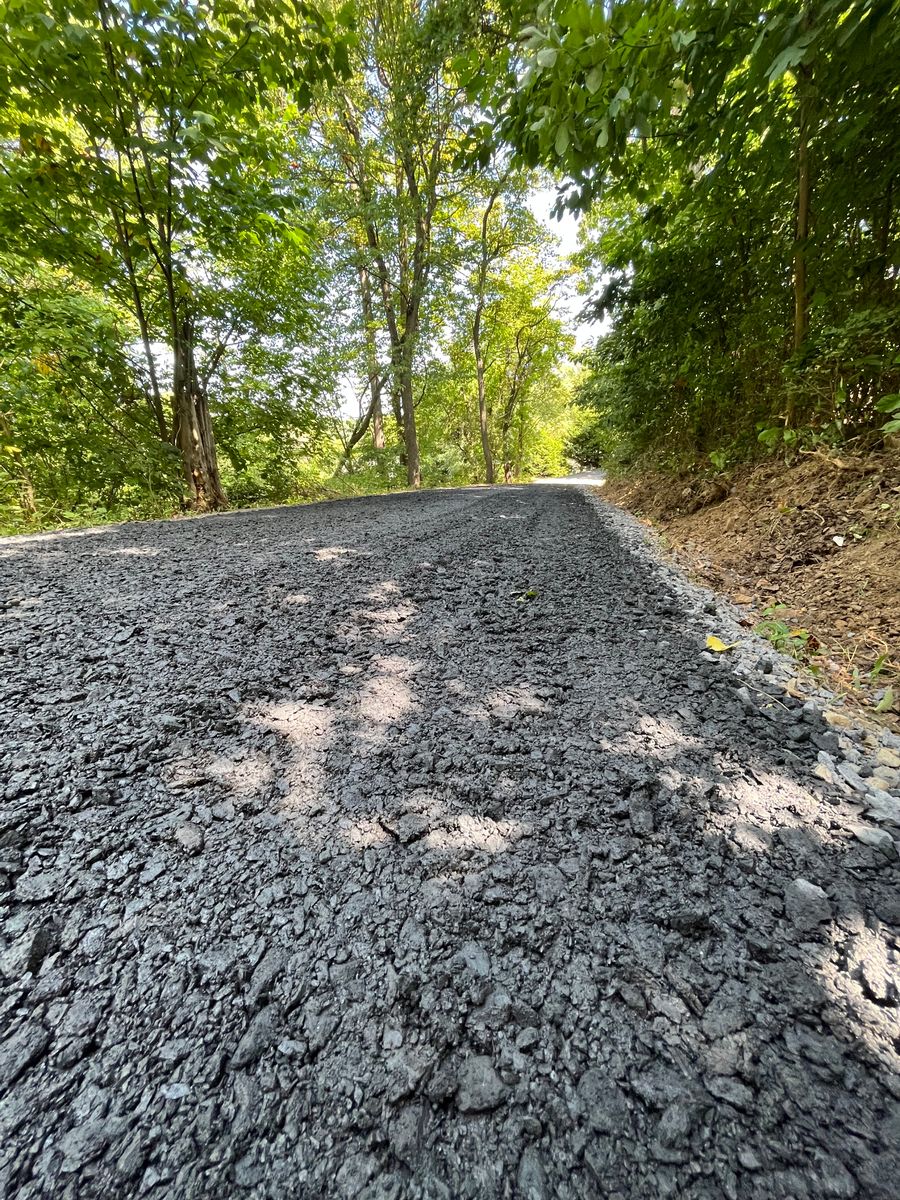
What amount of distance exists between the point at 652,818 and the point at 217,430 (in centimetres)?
827

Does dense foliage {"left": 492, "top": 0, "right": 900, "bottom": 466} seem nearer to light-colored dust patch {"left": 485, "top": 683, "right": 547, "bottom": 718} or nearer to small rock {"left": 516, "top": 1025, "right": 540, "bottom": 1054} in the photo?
light-colored dust patch {"left": 485, "top": 683, "right": 547, "bottom": 718}

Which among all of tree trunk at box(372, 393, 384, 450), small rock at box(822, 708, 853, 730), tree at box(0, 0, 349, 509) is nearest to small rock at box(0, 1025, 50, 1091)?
small rock at box(822, 708, 853, 730)

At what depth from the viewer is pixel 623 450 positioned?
6770 mm

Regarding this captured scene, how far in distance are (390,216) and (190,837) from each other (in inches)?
406

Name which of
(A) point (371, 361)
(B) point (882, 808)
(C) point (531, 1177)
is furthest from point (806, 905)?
(A) point (371, 361)

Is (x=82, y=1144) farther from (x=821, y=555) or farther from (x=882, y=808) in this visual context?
(x=821, y=555)

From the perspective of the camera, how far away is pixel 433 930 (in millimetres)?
720

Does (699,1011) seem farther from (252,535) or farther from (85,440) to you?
(85,440)

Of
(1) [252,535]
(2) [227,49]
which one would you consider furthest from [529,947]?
(2) [227,49]

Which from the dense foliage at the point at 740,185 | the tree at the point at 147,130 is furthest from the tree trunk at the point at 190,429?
the dense foliage at the point at 740,185

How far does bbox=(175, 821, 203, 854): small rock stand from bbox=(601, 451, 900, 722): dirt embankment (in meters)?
1.77

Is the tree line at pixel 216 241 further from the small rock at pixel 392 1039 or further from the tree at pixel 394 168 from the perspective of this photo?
the small rock at pixel 392 1039

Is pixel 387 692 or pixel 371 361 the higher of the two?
pixel 371 361

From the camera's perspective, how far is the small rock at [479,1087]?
1.74 ft
